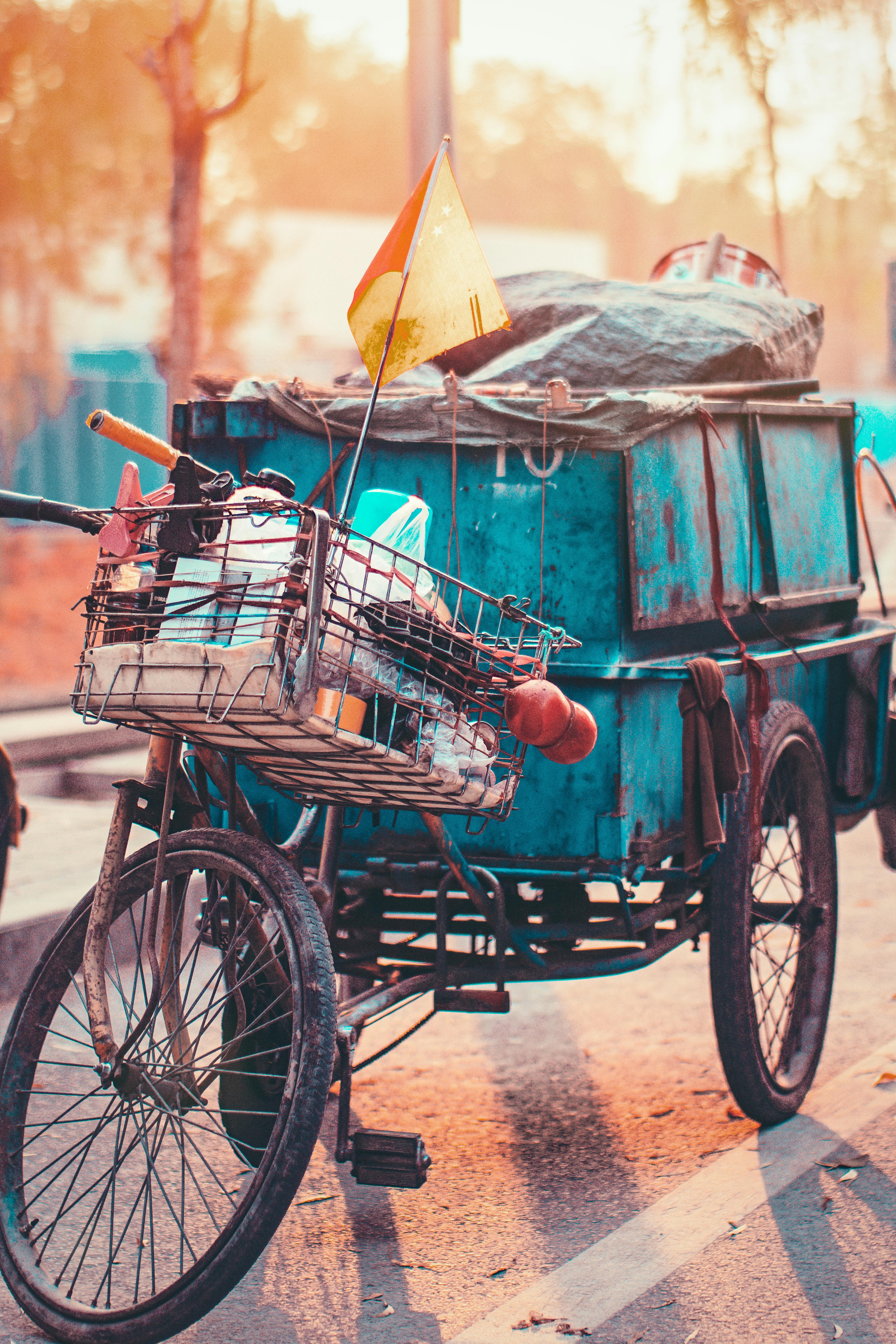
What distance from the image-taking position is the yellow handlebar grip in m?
2.46

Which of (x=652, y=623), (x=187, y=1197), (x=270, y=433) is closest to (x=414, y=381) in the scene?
(x=270, y=433)

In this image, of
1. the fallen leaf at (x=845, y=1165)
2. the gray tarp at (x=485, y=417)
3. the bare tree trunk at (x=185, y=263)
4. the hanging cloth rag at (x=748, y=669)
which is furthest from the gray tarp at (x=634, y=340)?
the bare tree trunk at (x=185, y=263)

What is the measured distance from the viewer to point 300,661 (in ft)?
7.72

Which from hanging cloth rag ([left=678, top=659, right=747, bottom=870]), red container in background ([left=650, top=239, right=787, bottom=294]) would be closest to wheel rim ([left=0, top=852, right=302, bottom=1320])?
hanging cloth rag ([left=678, top=659, right=747, bottom=870])

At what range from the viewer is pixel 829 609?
191 inches

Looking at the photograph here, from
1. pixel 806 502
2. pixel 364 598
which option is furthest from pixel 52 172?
pixel 364 598

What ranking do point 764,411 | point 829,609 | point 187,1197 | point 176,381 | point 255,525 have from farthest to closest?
1. point 176,381
2. point 829,609
3. point 764,411
4. point 187,1197
5. point 255,525

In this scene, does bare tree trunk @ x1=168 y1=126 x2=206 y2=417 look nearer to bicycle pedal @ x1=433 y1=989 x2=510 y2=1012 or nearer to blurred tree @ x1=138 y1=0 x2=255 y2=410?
blurred tree @ x1=138 y1=0 x2=255 y2=410

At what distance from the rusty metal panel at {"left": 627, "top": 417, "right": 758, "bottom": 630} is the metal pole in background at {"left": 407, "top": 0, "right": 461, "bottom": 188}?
13.7 ft

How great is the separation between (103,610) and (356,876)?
106cm

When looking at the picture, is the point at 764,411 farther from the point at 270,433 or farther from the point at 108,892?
the point at 108,892

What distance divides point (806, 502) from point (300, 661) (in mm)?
2522

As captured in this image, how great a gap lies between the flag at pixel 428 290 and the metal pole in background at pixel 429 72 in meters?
4.87

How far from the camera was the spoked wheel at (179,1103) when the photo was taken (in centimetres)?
252
